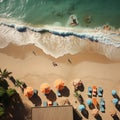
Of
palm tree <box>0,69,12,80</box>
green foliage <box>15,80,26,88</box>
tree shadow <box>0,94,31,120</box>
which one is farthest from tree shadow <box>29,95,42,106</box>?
palm tree <box>0,69,12,80</box>

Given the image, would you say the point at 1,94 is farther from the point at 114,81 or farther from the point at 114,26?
the point at 114,26

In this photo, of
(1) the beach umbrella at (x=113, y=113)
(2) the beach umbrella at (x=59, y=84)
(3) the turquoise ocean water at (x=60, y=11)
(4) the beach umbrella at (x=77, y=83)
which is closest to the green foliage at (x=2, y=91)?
(2) the beach umbrella at (x=59, y=84)

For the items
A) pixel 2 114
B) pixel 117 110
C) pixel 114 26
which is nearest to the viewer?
pixel 2 114

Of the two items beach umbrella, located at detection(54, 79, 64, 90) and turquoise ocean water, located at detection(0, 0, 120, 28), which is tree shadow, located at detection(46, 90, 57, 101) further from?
turquoise ocean water, located at detection(0, 0, 120, 28)

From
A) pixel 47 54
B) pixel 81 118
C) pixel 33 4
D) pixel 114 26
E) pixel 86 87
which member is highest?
pixel 33 4

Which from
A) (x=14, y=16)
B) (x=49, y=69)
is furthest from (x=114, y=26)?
(x=14, y=16)

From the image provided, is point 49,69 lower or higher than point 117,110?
higher
